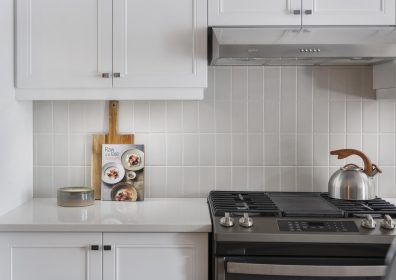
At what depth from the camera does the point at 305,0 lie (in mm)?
2094

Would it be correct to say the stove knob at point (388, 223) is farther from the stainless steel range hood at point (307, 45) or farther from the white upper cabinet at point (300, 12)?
the white upper cabinet at point (300, 12)

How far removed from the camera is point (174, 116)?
247 centimetres

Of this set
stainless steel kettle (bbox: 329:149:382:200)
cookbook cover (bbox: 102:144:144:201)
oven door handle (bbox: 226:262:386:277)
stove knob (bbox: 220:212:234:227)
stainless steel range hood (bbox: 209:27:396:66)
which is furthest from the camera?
cookbook cover (bbox: 102:144:144:201)

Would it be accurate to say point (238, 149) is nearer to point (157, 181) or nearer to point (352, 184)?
point (157, 181)

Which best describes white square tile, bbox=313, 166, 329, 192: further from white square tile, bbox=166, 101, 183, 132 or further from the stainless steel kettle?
white square tile, bbox=166, 101, 183, 132

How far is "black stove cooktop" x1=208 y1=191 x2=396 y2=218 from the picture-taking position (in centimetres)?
193

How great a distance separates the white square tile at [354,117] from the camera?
2.46m

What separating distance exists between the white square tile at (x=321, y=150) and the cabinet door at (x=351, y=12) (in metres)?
0.64

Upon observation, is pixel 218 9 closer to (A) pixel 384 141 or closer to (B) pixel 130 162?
(B) pixel 130 162

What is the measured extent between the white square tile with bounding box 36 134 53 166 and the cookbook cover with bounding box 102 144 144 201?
0.30m

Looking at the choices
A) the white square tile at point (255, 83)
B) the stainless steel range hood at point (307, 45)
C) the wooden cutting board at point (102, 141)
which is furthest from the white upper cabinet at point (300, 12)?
the wooden cutting board at point (102, 141)

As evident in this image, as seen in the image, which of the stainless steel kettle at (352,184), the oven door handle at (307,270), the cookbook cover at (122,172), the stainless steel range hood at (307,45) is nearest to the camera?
the oven door handle at (307,270)

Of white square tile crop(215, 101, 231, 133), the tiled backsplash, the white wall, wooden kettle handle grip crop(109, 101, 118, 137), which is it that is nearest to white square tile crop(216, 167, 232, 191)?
the tiled backsplash

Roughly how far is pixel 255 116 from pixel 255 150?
0.18 m
